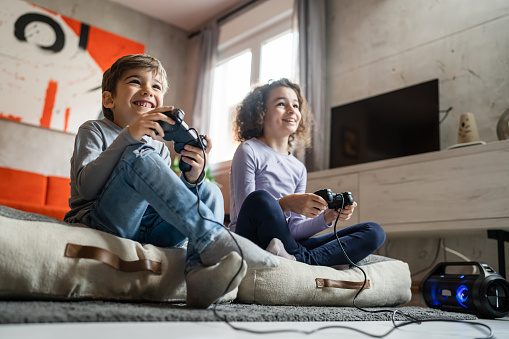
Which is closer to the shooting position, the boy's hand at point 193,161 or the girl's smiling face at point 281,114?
the boy's hand at point 193,161

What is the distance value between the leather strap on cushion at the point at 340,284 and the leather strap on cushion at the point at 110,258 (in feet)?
1.72

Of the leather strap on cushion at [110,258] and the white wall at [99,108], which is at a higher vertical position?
the white wall at [99,108]

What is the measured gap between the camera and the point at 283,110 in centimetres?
200

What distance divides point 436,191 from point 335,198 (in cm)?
101

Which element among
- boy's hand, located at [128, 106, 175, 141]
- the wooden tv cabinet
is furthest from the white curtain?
boy's hand, located at [128, 106, 175, 141]

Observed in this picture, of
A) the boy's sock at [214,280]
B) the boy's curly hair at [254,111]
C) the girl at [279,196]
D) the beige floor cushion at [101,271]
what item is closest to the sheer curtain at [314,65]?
the girl at [279,196]

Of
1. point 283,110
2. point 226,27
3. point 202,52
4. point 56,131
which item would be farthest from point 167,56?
point 283,110

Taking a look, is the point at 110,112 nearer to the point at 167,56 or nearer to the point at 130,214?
the point at 130,214

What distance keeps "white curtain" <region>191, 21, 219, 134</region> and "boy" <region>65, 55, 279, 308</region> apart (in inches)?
126

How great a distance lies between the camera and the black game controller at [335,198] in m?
1.53

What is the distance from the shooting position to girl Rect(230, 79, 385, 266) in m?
1.45

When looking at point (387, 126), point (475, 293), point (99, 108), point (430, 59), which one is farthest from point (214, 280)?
point (99, 108)

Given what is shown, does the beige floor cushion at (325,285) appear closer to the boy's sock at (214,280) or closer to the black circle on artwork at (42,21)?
the boy's sock at (214,280)

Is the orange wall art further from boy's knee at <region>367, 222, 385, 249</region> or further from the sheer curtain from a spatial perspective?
boy's knee at <region>367, 222, 385, 249</region>
